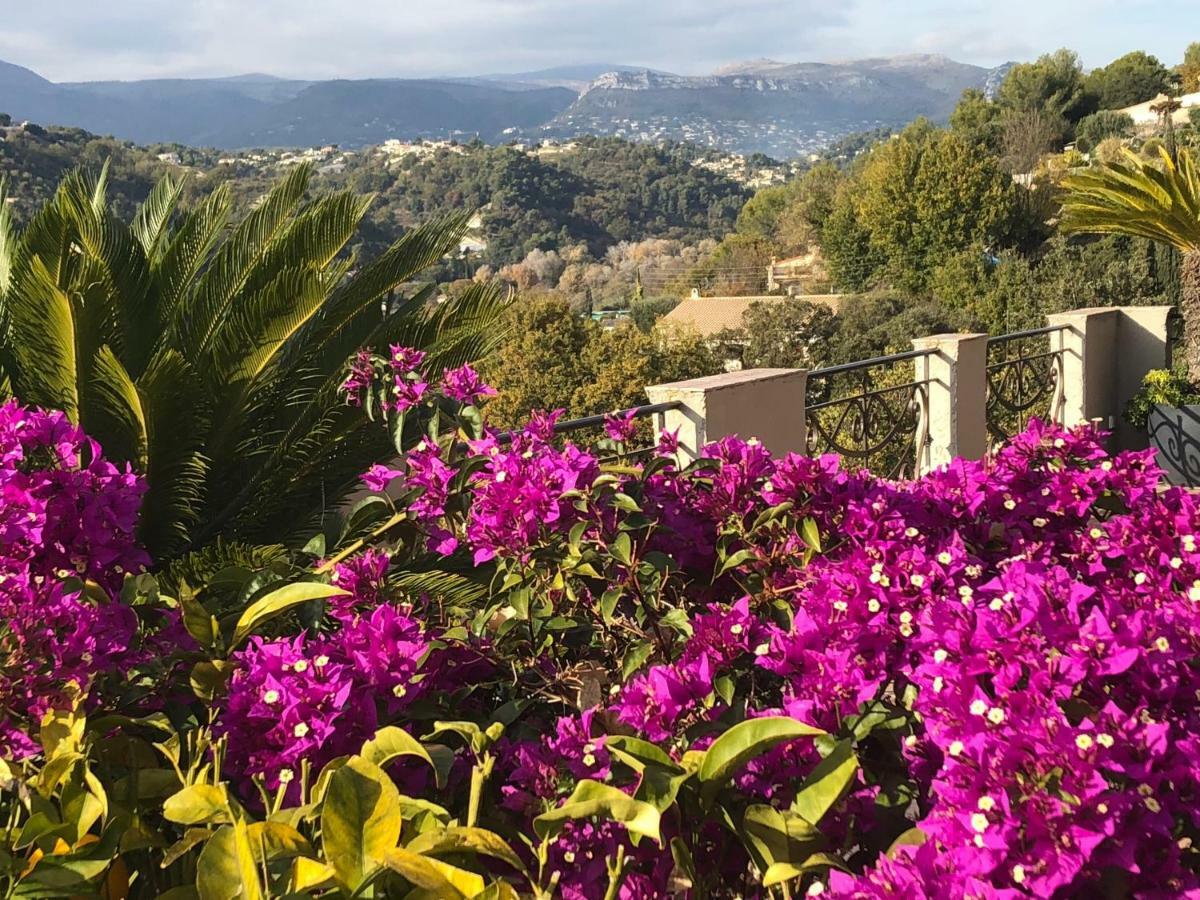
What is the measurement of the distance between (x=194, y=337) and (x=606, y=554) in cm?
209

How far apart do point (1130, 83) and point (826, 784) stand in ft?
197

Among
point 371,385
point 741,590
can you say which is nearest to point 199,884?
A: point 741,590

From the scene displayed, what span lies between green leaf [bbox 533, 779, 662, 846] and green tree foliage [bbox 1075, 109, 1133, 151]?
164ft

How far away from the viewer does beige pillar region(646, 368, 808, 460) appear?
3.75 m

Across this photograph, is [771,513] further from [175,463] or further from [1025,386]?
[1025,386]

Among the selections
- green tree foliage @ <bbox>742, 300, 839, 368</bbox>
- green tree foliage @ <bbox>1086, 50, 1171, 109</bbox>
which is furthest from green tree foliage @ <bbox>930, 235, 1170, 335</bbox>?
green tree foliage @ <bbox>1086, 50, 1171, 109</bbox>

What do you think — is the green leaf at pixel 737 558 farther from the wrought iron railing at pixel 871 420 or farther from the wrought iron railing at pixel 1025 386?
the wrought iron railing at pixel 1025 386

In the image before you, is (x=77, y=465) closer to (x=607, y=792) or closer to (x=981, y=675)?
(x=607, y=792)

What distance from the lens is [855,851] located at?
1.07 m

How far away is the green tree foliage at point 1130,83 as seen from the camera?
169 ft

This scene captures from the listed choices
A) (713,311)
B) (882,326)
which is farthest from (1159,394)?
(713,311)

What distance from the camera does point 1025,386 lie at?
6.72 m

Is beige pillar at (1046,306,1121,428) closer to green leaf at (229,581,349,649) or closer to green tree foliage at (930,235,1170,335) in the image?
green leaf at (229,581,349,649)

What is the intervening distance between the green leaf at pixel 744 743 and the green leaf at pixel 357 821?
277mm
